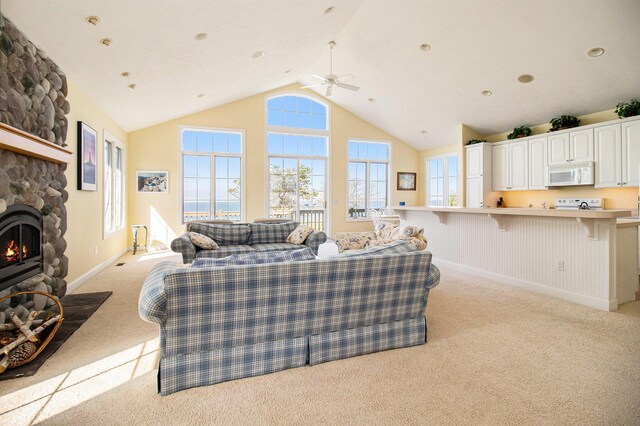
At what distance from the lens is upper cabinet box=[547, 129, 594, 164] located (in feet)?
17.1

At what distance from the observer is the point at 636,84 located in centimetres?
456

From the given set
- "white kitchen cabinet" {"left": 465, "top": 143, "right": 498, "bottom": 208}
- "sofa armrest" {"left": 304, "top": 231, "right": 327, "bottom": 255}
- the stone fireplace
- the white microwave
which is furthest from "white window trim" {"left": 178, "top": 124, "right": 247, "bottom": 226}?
the white microwave

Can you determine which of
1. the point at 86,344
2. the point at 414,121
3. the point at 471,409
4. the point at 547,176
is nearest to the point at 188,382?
the point at 86,344

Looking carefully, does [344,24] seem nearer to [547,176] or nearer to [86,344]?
[547,176]

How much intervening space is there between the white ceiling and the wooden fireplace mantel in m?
0.97

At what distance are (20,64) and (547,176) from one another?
736cm

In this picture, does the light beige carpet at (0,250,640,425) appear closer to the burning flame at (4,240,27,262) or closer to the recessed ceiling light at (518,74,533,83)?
the burning flame at (4,240,27,262)

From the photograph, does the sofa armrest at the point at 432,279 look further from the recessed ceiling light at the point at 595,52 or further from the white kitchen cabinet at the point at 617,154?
the white kitchen cabinet at the point at 617,154

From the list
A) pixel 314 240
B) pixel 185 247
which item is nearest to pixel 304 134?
pixel 314 240

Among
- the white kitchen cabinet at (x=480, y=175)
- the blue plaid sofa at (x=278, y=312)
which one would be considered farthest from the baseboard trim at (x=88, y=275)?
the white kitchen cabinet at (x=480, y=175)

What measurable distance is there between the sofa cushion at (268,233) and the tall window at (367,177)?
12.2ft

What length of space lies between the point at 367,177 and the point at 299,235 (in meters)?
4.41

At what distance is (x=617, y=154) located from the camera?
16.1 feet

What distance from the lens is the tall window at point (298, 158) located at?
309 inches
